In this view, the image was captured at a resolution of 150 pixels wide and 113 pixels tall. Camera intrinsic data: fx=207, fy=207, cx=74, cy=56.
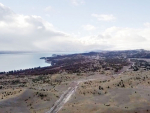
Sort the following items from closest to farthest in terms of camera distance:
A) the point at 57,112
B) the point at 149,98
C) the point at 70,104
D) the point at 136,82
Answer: the point at 57,112, the point at 70,104, the point at 149,98, the point at 136,82

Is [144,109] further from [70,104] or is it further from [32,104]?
[32,104]

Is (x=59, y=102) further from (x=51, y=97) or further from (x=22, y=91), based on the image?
(x=22, y=91)

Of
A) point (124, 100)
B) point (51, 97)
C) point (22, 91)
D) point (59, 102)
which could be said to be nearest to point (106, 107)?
point (124, 100)

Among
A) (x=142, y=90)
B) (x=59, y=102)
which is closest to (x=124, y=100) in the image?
(x=142, y=90)

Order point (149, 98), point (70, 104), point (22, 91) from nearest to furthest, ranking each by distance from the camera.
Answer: point (70, 104), point (149, 98), point (22, 91)

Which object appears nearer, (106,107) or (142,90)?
(106,107)

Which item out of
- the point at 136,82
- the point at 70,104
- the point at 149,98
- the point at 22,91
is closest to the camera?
the point at 70,104
